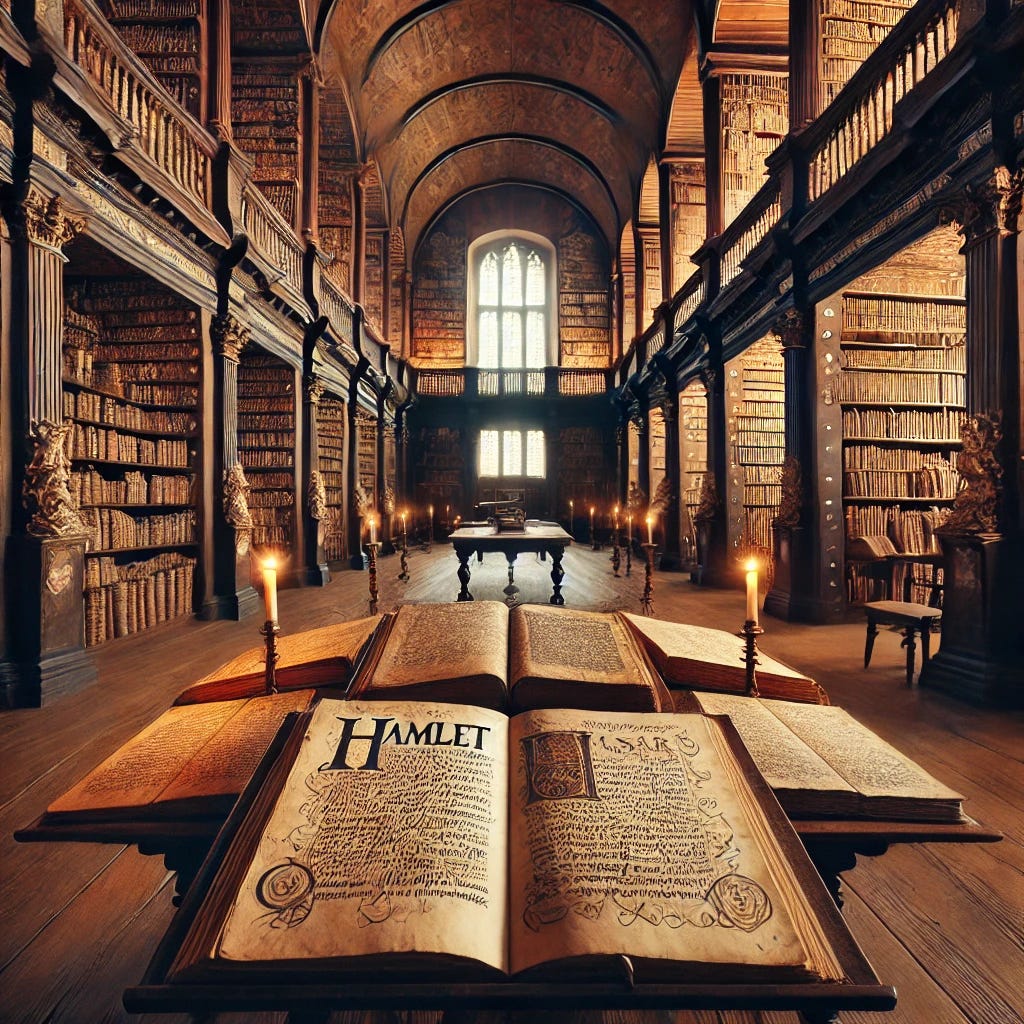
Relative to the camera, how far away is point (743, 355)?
727cm

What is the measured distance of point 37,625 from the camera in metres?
3.18

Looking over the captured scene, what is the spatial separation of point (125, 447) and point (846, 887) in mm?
5521

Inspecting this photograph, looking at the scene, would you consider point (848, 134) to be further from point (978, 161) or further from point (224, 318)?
point (224, 318)

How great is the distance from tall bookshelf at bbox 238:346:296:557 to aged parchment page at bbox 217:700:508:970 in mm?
6906

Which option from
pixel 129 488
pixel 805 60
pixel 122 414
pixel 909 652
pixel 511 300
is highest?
pixel 511 300

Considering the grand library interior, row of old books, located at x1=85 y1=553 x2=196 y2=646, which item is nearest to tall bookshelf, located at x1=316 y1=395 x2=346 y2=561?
the grand library interior

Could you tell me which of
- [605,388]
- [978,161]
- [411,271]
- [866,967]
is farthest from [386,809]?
[411,271]

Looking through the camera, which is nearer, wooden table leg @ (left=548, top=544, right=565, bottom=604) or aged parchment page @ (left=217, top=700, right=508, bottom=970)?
aged parchment page @ (left=217, top=700, right=508, bottom=970)

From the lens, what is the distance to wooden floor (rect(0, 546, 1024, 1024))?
47.6 inches

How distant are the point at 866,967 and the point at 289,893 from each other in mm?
655

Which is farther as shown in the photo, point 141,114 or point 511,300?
point 511,300

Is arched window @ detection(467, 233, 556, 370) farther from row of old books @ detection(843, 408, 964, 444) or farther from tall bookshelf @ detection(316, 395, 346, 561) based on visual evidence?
row of old books @ detection(843, 408, 964, 444)

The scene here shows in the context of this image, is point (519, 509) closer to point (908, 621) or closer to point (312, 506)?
point (312, 506)

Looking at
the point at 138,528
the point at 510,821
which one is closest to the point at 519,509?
the point at 138,528
